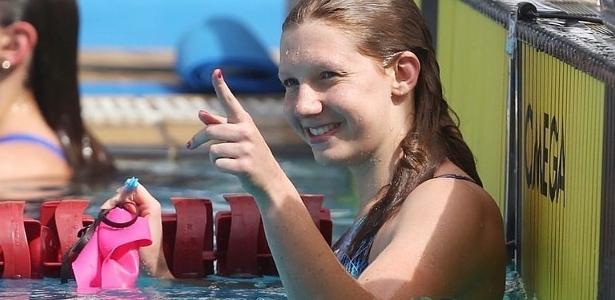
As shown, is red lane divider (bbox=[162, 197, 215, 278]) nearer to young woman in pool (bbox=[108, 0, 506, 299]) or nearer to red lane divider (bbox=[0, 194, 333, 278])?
red lane divider (bbox=[0, 194, 333, 278])

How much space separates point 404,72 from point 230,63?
6070 mm

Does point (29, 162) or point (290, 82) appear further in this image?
point (29, 162)

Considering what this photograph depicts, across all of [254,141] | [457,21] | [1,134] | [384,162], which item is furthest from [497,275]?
[1,134]

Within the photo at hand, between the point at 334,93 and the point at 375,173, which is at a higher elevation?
the point at 334,93

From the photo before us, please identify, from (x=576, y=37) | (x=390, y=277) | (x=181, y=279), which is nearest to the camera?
(x=390, y=277)

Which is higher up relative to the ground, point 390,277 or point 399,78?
point 399,78

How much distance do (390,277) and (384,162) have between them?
46 cm

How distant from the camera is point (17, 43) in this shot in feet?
19.5

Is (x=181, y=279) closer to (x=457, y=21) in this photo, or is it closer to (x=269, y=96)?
(x=457, y=21)

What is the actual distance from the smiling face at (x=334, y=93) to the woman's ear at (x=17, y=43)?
3.06 meters

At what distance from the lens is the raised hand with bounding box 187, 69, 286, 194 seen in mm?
2436

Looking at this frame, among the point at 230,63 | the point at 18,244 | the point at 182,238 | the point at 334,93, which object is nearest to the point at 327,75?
the point at 334,93

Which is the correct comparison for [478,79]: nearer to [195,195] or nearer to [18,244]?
[18,244]

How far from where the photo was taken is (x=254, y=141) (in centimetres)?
246
